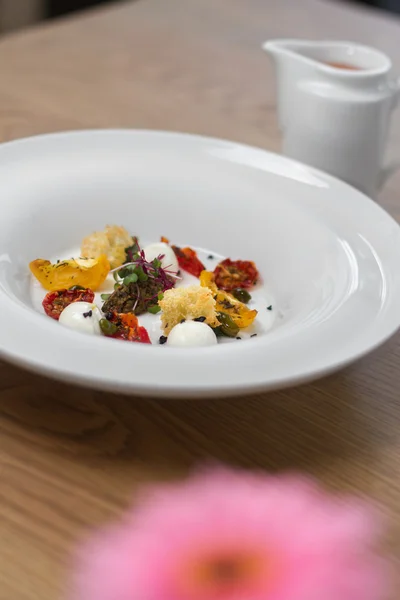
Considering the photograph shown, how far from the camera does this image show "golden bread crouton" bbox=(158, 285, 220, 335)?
754mm

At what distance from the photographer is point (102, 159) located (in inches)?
38.7

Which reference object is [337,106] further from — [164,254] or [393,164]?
[164,254]

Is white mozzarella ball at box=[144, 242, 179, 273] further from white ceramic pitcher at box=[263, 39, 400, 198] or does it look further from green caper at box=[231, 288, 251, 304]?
white ceramic pitcher at box=[263, 39, 400, 198]

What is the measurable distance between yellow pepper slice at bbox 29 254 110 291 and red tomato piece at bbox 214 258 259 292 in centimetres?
12

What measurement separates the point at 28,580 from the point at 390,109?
75 centimetres

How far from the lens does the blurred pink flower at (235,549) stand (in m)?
0.54

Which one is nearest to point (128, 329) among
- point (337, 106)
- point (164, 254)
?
point (164, 254)

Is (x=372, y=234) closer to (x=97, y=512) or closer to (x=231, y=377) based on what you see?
(x=231, y=377)

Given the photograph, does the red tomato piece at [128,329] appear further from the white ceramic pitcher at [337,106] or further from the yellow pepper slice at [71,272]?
the white ceramic pitcher at [337,106]

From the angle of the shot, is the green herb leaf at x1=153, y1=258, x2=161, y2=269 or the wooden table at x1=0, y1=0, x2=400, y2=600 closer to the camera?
the wooden table at x1=0, y1=0, x2=400, y2=600

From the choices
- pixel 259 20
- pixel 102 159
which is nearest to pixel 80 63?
pixel 259 20

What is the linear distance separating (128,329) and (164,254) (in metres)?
0.14

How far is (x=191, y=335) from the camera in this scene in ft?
2.39

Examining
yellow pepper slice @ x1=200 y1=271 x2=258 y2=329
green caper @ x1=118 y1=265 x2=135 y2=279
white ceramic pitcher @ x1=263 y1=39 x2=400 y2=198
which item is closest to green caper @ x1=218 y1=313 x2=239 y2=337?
yellow pepper slice @ x1=200 y1=271 x2=258 y2=329
